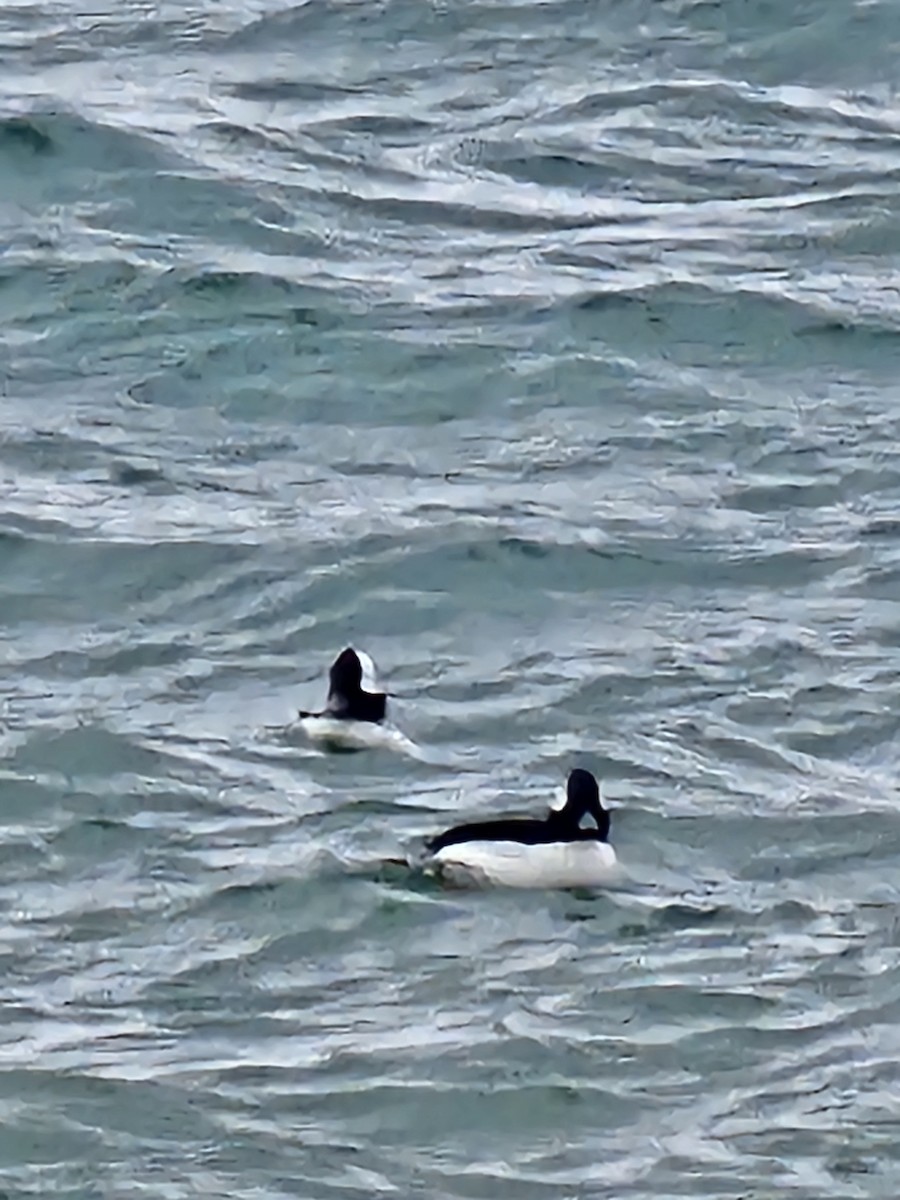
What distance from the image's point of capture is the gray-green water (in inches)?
472

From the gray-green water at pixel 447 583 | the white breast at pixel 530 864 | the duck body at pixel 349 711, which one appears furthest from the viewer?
the duck body at pixel 349 711

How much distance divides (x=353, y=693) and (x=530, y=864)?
44.0 inches

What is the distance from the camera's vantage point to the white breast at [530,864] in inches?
523

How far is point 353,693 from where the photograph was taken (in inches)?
560

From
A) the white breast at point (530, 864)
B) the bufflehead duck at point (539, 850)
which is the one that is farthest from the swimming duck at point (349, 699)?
the white breast at point (530, 864)

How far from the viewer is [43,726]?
14.2 m

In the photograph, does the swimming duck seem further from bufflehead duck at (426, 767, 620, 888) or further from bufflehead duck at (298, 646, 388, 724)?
bufflehead duck at (426, 767, 620, 888)

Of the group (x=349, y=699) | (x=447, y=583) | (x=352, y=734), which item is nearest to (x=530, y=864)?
(x=352, y=734)

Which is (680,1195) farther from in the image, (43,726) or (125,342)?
(125,342)

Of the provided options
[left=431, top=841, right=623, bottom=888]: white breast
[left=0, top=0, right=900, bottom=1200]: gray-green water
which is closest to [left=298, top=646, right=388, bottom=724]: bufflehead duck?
[left=0, top=0, right=900, bottom=1200]: gray-green water

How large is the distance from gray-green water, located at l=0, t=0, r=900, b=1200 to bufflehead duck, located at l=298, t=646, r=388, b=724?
0.21m

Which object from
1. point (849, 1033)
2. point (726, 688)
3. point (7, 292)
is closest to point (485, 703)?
point (726, 688)

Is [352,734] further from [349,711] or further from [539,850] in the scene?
[539,850]

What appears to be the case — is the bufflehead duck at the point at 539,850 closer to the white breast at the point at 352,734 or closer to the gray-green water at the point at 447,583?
the gray-green water at the point at 447,583
